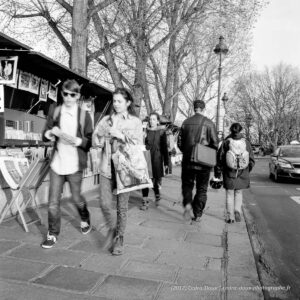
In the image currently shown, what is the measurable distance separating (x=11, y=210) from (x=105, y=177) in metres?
2.46

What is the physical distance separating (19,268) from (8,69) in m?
3.13

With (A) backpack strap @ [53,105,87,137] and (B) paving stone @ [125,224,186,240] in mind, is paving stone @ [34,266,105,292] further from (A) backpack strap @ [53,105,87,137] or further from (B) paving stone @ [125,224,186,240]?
(B) paving stone @ [125,224,186,240]

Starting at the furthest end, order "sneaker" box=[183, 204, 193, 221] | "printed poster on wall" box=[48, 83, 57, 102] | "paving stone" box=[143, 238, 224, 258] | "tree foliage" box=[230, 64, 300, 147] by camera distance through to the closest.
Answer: "tree foliage" box=[230, 64, 300, 147] → "printed poster on wall" box=[48, 83, 57, 102] → "sneaker" box=[183, 204, 193, 221] → "paving stone" box=[143, 238, 224, 258]

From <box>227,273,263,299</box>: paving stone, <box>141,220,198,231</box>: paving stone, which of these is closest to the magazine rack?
<box>141,220,198,231</box>: paving stone

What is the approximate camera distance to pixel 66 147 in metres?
4.54

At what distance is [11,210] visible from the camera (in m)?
6.09

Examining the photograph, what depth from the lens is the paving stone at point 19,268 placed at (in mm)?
3578

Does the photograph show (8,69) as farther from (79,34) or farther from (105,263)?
(79,34)

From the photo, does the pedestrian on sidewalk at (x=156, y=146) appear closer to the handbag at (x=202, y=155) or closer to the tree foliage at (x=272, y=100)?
the handbag at (x=202, y=155)

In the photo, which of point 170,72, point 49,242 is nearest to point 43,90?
point 49,242

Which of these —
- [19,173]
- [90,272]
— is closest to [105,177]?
[90,272]

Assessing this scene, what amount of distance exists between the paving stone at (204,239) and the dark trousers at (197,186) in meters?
0.81

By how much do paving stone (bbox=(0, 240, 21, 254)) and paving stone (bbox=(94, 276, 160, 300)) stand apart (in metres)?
1.42

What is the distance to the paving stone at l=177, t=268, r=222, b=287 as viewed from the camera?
11.9 feet
